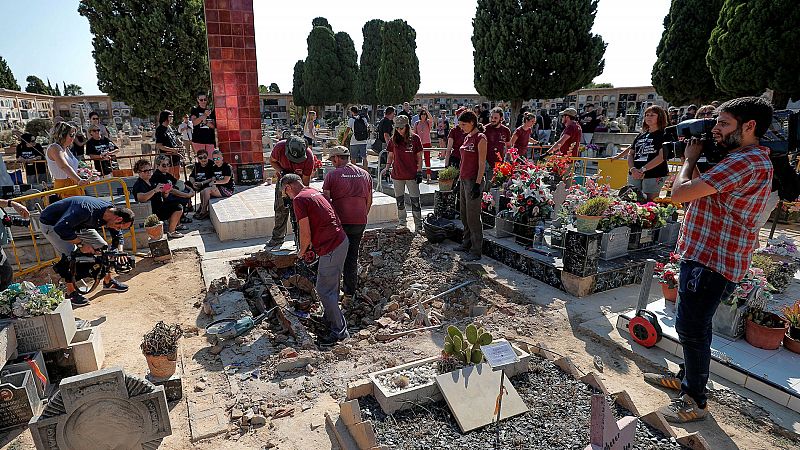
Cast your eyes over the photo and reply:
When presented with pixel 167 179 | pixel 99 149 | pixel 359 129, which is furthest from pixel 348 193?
pixel 99 149

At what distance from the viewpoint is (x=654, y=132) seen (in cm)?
620

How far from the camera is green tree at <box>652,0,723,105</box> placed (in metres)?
18.3

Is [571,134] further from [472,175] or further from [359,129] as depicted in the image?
[359,129]

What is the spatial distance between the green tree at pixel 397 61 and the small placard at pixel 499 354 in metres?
33.5

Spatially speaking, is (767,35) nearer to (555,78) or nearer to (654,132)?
(555,78)

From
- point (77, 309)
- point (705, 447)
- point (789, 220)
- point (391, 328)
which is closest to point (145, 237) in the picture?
point (77, 309)

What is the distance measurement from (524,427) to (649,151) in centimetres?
478

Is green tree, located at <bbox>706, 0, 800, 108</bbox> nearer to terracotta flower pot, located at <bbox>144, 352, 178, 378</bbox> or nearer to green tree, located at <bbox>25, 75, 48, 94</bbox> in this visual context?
terracotta flower pot, located at <bbox>144, 352, 178, 378</bbox>

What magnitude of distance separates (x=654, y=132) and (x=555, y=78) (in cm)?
1300

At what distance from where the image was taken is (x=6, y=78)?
36469 mm

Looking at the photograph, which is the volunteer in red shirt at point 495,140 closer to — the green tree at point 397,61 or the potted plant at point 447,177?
the potted plant at point 447,177

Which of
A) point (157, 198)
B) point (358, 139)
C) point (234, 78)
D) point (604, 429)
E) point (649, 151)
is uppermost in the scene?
point (234, 78)

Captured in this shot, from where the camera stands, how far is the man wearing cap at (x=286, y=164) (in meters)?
6.29

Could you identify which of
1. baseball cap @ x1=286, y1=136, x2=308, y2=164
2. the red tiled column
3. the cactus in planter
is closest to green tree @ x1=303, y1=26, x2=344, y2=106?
the red tiled column
